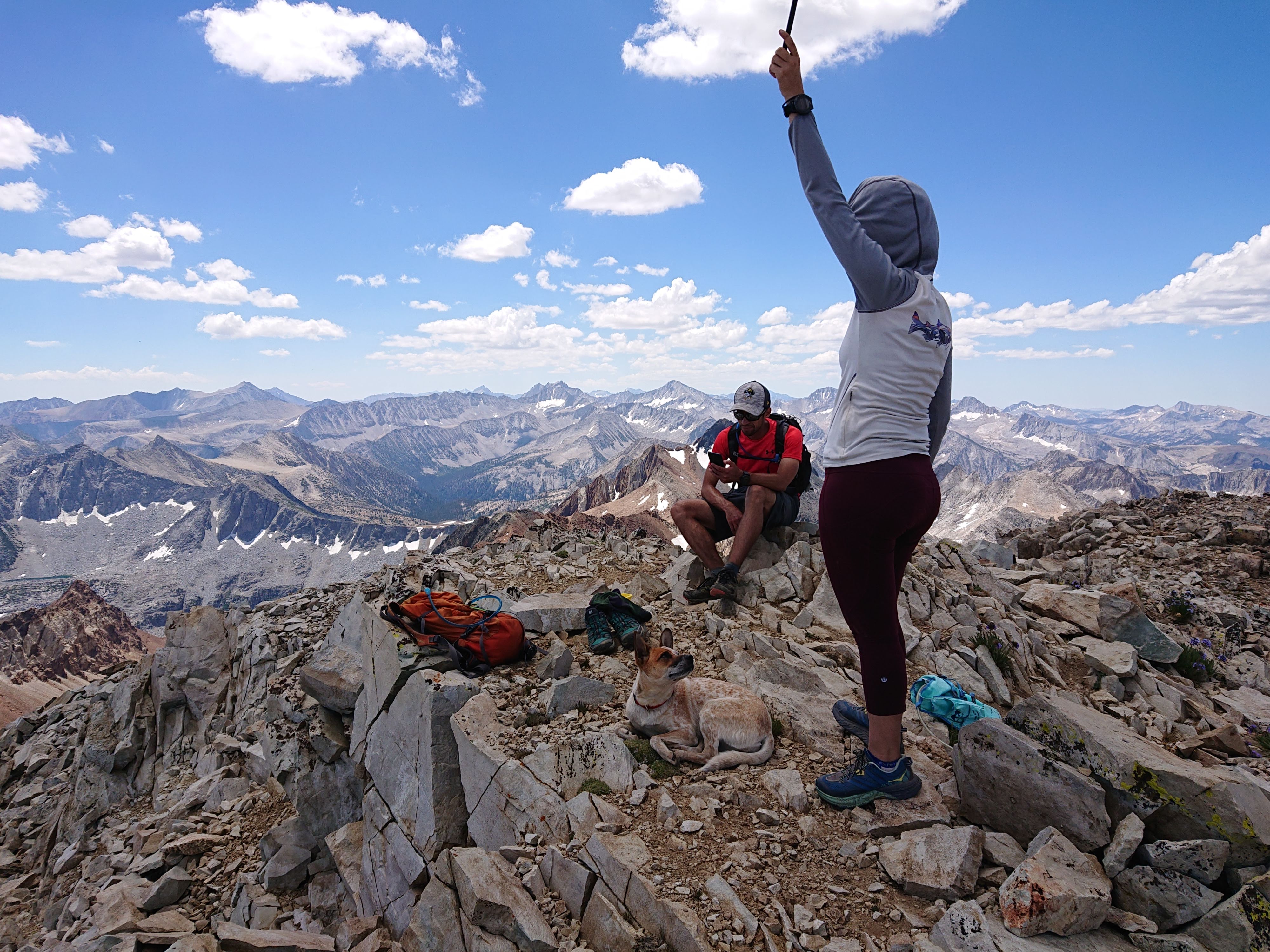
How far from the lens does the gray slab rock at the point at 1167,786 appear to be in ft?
12.8

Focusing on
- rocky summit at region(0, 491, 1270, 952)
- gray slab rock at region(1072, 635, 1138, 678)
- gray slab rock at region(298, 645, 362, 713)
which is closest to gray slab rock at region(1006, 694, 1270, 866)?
rocky summit at region(0, 491, 1270, 952)

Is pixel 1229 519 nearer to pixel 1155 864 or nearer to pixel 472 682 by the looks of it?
pixel 1155 864

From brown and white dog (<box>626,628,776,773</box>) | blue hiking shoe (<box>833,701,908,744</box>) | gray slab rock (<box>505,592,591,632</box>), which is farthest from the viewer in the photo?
gray slab rock (<box>505,592,591,632</box>)

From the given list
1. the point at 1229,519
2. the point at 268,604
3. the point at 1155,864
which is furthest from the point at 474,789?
the point at 1229,519

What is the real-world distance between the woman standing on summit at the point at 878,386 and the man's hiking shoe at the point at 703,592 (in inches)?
212

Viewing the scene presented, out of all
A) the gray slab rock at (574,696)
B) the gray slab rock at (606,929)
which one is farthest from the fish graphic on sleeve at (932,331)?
the gray slab rock at (574,696)

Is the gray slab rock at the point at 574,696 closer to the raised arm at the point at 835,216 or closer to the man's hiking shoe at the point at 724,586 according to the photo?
the man's hiking shoe at the point at 724,586

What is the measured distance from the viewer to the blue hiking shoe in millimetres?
5605

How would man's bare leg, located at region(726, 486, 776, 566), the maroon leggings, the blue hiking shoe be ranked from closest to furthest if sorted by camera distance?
the maroon leggings, the blue hiking shoe, man's bare leg, located at region(726, 486, 776, 566)

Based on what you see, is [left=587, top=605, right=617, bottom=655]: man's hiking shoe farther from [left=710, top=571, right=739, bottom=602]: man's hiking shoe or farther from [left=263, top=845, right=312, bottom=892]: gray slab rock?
[left=263, top=845, right=312, bottom=892]: gray slab rock

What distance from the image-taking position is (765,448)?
→ 917 centimetres

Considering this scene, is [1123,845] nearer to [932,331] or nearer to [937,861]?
[937,861]

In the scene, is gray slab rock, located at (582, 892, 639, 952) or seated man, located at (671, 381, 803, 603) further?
seated man, located at (671, 381, 803, 603)

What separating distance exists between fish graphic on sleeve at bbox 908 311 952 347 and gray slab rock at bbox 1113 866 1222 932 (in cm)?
380
